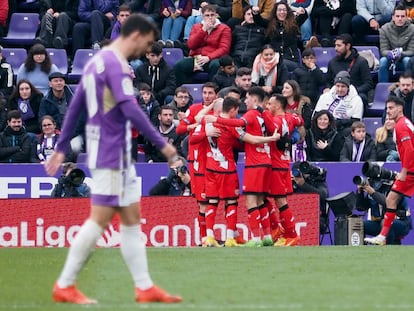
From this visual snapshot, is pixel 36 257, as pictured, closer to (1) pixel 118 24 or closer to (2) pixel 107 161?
(2) pixel 107 161

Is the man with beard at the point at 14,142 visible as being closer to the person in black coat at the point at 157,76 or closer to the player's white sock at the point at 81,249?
the person in black coat at the point at 157,76

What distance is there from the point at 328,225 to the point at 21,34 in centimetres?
841

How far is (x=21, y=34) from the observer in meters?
25.4

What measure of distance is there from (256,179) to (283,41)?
615 cm

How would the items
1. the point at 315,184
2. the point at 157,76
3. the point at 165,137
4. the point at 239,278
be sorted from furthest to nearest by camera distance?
the point at 157,76 < the point at 165,137 < the point at 315,184 < the point at 239,278

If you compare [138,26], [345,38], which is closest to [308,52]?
[345,38]

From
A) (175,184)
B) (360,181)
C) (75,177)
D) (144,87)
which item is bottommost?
(175,184)

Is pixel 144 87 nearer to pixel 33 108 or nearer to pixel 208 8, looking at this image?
pixel 33 108

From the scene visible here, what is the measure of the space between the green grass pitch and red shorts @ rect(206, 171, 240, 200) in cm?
174

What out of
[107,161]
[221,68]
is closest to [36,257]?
[107,161]

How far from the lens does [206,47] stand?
23719 millimetres

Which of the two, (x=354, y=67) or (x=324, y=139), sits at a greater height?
(x=354, y=67)

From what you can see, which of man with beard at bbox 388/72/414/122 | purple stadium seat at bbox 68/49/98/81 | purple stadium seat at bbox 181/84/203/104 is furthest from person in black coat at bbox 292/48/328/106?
purple stadium seat at bbox 68/49/98/81

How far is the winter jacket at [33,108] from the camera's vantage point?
72.7 feet
